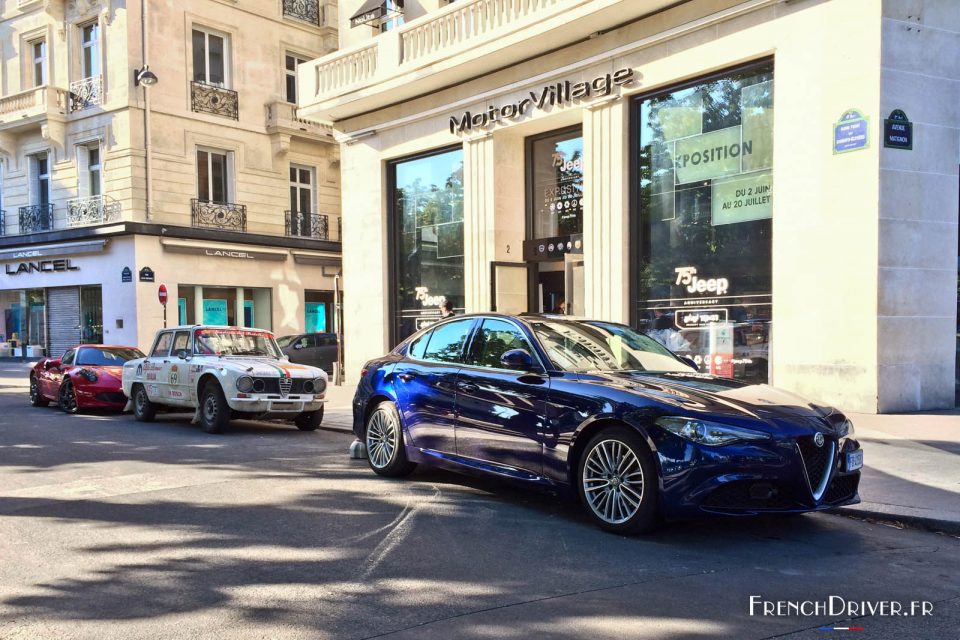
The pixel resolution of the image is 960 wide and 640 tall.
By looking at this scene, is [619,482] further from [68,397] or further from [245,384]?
[68,397]

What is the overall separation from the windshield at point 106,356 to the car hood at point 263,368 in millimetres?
3964

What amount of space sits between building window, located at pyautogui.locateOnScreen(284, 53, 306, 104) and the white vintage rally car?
19.9 meters

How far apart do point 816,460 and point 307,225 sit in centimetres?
2798

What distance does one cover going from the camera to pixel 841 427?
577cm

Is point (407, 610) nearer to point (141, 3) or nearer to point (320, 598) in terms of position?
point (320, 598)

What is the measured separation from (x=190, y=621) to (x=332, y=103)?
16743 mm

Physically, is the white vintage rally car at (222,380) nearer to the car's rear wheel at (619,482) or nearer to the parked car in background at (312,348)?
the car's rear wheel at (619,482)

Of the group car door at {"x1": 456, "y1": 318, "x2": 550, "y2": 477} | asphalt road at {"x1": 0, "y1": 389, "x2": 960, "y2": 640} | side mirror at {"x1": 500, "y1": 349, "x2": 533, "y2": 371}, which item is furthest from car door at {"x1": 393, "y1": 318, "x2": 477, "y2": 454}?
side mirror at {"x1": 500, "y1": 349, "x2": 533, "y2": 371}

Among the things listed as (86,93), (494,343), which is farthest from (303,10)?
(494,343)

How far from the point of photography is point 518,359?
247 inches

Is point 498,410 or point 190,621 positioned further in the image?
point 498,410

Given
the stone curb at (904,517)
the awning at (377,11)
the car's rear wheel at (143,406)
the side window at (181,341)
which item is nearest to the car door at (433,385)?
the stone curb at (904,517)

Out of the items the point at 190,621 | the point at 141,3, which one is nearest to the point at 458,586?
Result: the point at 190,621

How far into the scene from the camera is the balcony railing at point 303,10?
30969 millimetres
